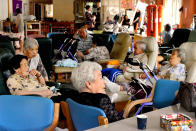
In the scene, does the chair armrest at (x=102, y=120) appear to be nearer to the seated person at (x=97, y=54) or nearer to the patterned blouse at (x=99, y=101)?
the patterned blouse at (x=99, y=101)

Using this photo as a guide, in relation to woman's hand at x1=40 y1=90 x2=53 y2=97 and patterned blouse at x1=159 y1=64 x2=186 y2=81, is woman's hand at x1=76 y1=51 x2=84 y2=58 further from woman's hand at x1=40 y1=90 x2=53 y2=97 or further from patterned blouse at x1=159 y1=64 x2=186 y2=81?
woman's hand at x1=40 y1=90 x2=53 y2=97

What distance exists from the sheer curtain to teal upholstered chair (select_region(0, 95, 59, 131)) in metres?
13.3

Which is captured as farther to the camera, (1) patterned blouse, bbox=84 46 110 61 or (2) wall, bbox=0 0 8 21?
(2) wall, bbox=0 0 8 21

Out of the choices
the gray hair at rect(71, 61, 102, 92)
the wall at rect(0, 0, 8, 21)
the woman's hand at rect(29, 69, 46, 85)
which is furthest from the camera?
the wall at rect(0, 0, 8, 21)

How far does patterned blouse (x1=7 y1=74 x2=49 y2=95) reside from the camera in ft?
10.5

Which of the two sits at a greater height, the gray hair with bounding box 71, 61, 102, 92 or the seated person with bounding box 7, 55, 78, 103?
the gray hair with bounding box 71, 61, 102, 92

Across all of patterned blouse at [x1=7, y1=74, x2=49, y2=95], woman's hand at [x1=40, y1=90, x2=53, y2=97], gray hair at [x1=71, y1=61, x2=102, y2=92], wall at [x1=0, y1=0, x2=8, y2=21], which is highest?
wall at [x1=0, y1=0, x2=8, y2=21]

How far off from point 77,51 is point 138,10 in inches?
301

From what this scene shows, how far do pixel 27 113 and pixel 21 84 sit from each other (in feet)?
4.38

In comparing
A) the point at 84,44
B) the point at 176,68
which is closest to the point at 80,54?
the point at 84,44

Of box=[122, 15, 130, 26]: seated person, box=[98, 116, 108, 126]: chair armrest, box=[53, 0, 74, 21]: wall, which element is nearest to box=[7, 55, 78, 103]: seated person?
box=[98, 116, 108, 126]: chair armrest

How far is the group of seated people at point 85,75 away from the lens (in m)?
2.13

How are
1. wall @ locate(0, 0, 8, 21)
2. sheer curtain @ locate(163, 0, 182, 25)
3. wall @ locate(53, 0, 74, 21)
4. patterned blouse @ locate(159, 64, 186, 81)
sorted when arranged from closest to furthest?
patterned blouse @ locate(159, 64, 186, 81) < wall @ locate(0, 0, 8, 21) < sheer curtain @ locate(163, 0, 182, 25) < wall @ locate(53, 0, 74, 21)

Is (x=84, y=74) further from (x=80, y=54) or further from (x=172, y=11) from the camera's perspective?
(x=172, y=11)
